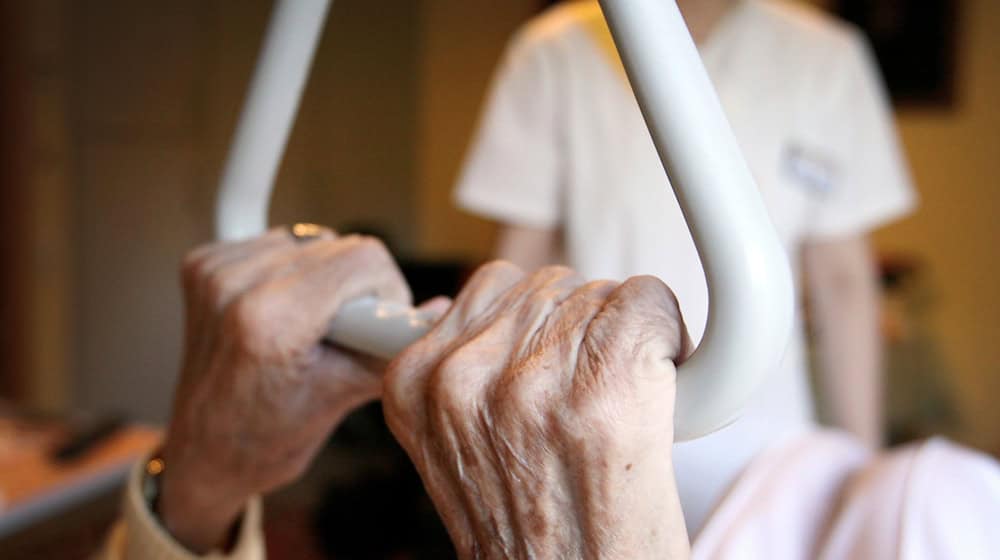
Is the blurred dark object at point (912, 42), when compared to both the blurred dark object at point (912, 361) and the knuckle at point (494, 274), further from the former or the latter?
the knuckle at point (494, 274)

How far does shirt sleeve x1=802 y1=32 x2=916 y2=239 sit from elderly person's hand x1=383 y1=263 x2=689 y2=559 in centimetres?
23

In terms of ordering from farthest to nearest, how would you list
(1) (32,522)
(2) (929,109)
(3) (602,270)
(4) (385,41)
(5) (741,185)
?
(2) (929,109), (1) (32,522), (4) (385,41), (3) (602,270), (5) (741,185)

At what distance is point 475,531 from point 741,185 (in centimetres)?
11

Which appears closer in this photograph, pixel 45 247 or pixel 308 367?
pixel 308 367

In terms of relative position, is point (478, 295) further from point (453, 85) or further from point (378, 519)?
point (378, 519)

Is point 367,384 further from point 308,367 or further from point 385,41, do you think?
point 385,41

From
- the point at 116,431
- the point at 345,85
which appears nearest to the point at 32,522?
the point at 116,431

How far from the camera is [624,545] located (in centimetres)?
19

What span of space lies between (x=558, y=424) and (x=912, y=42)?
3001 millimetres

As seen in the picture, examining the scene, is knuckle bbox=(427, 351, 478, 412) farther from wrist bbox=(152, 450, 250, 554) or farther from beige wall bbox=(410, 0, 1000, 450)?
beige wall bbox=(410, 0, 1000, 450)

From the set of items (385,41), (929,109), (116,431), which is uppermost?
(385,41)

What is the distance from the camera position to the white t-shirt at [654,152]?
26cm

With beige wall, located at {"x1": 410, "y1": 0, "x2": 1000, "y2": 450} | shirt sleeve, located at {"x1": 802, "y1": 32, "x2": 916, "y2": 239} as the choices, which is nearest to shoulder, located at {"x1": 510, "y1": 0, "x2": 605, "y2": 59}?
shirt sleeve, located at {"x1": 802, "y1": 32, "x2": 916, "y2": 239}

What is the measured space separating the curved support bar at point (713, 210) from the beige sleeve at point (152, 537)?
283 millimetres
